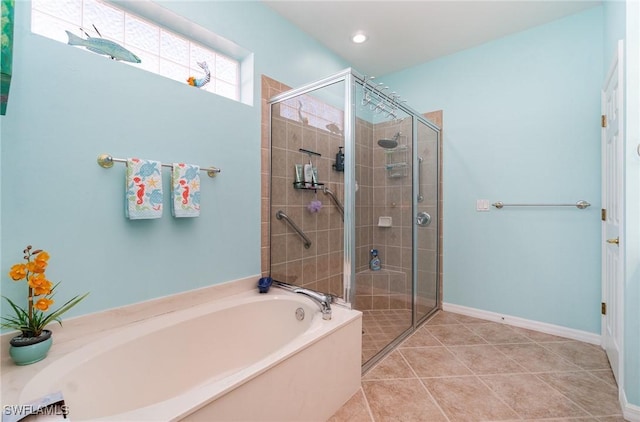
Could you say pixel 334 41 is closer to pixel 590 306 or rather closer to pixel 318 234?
pixel 318 234

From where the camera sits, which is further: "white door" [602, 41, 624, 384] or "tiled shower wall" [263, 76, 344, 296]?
"tiled shower wall" [263, 76, 344, 296]

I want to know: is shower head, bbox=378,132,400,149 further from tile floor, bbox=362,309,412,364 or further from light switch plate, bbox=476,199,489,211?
tile floor, bbox=362,309,412,364

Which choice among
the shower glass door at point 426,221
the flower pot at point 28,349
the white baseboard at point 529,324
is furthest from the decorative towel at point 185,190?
the white baseboard at point 529,324

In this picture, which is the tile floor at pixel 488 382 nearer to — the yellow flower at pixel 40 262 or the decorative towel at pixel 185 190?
the decorative towel at pixel 185 190

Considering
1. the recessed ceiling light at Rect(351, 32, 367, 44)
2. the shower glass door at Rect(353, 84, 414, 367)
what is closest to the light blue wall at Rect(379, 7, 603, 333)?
the shower glass door at Rect(353, 84, 414, 367)

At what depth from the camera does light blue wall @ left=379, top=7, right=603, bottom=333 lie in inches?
86.3

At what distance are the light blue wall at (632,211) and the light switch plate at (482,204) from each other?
4.00ft

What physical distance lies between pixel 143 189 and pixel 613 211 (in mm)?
2902

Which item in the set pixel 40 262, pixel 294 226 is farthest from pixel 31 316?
pixel 294 226

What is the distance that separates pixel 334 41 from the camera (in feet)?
8.62

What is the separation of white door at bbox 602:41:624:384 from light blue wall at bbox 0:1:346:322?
2251mm

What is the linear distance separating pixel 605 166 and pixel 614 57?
75 centimetres

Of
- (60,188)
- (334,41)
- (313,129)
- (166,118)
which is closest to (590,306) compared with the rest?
(313,129)

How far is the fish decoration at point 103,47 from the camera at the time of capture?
Answer: 132cm
